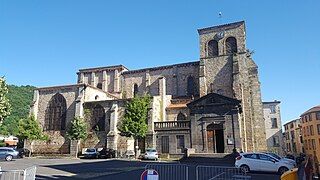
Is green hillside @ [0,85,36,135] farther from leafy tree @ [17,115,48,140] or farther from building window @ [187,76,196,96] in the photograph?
building window @ [187,76,196,96]

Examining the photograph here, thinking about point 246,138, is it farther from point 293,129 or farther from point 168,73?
point 293,129

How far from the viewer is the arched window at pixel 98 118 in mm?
39938

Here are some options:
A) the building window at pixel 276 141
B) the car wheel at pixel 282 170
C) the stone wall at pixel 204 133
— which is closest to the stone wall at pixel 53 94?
the stone wall at pixel 204 133

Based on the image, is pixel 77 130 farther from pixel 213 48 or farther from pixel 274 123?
pixel 274 123

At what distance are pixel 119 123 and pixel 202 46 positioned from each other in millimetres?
17870

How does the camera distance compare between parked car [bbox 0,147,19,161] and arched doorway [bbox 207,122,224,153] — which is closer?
parked car [bbox 0,147,19,161]

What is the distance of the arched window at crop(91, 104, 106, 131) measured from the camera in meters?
39.9

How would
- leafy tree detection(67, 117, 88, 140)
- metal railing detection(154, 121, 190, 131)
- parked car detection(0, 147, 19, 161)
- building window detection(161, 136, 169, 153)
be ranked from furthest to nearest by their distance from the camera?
leafy tree detection(67, 117, 88, 140) < building window detection(161, 136, 169, 153) < metal railing detection(154, 121, 190, 131) < parked car detection(0, 147, 19, 161)

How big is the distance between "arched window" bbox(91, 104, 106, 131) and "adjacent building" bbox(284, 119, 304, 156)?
49.4 meters

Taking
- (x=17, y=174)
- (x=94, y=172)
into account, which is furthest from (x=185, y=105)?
(x=17, y=174)

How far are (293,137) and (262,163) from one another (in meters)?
61.4

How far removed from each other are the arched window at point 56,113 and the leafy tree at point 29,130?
2.36 metres

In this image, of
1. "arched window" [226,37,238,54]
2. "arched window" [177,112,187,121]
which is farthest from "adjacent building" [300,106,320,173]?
"arched window" [177,112,187,121]

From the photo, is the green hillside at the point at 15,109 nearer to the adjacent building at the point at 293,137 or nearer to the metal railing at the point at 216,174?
the metal railing at the point at 216,174
